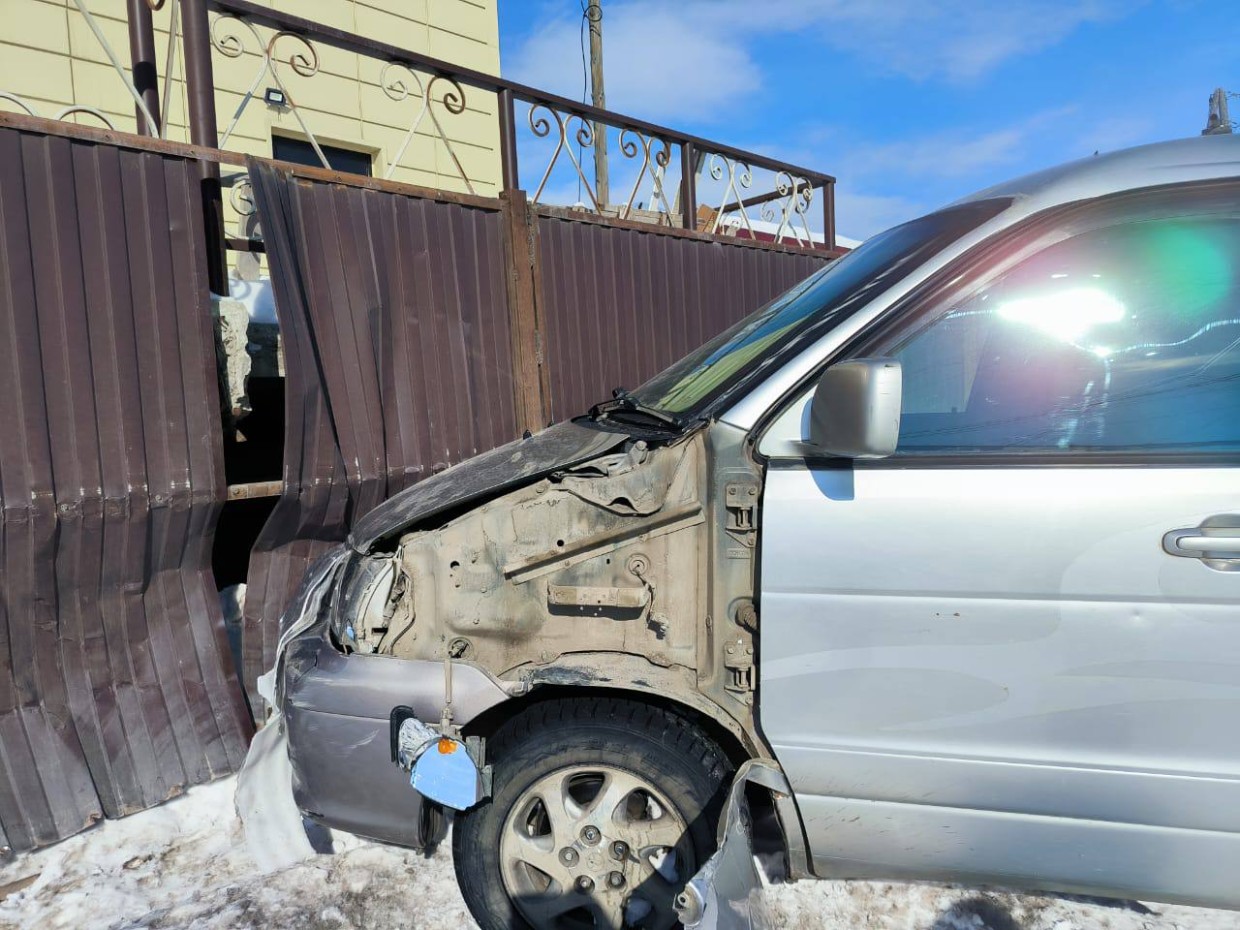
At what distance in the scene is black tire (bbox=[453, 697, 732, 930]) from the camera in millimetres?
1993

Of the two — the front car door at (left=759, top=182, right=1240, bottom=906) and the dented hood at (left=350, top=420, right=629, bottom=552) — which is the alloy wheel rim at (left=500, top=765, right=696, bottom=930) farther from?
the dented hood at (left=350, top=420, right=629, bottom=552)

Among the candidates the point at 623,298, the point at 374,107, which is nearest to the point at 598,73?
the point at 374,107

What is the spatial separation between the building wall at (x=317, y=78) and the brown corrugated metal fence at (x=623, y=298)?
1841 millimetres

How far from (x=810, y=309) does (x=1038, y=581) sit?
0.97 metres

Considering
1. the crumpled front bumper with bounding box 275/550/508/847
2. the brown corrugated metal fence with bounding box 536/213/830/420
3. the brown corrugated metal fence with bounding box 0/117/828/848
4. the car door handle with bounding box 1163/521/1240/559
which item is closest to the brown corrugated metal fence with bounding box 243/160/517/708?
the brown corrugated metal fence with bounding box 0/117/828/848

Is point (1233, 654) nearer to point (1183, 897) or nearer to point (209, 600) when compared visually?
point (1183, 897)

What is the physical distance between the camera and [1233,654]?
168 cm

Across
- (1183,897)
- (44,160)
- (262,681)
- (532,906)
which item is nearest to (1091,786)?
(1183,897)

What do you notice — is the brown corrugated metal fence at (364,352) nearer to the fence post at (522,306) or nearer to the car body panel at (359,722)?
the fence post at (522,306)

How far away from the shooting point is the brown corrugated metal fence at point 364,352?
3.48m

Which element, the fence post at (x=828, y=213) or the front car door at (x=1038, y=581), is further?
the fence post at (x=828, y=213)

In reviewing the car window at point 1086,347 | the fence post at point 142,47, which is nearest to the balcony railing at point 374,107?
the fence post at point 142,47

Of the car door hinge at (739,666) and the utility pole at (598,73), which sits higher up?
the utility pole at (598,73)

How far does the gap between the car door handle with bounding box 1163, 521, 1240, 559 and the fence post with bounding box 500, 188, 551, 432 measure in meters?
3.31
